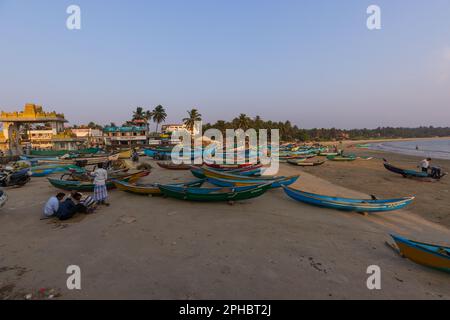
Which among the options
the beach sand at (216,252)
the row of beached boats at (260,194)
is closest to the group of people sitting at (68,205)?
the beach sand at (216,252)

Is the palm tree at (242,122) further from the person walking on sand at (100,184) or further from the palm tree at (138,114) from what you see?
the person walking on sand at (100,184)

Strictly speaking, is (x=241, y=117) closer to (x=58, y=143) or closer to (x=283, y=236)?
(x=58, y=143)

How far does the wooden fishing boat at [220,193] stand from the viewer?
9663 millimetres

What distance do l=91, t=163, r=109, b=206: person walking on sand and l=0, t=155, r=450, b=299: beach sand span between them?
610 mm

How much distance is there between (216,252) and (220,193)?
413 centimetres

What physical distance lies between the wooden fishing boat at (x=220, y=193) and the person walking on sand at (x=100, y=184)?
9.51ft

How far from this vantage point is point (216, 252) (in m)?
5.62

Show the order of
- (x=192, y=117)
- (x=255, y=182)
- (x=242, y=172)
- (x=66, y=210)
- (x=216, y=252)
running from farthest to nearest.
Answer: (x=192, y=117) → (x=242, y=172) → (x=255, y=182) → (x=66, y=210) → (x=216, y=252)

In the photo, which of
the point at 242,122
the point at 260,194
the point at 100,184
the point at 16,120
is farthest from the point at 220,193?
the point at 242,122

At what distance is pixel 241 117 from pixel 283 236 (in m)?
58.8

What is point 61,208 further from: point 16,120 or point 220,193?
point 16,120

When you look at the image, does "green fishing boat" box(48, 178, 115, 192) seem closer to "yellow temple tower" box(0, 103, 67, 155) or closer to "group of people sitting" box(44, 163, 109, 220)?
"group of people sitting" box(44, 163, 109, 220)

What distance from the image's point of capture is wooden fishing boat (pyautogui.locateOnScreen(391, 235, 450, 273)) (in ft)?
15.8
